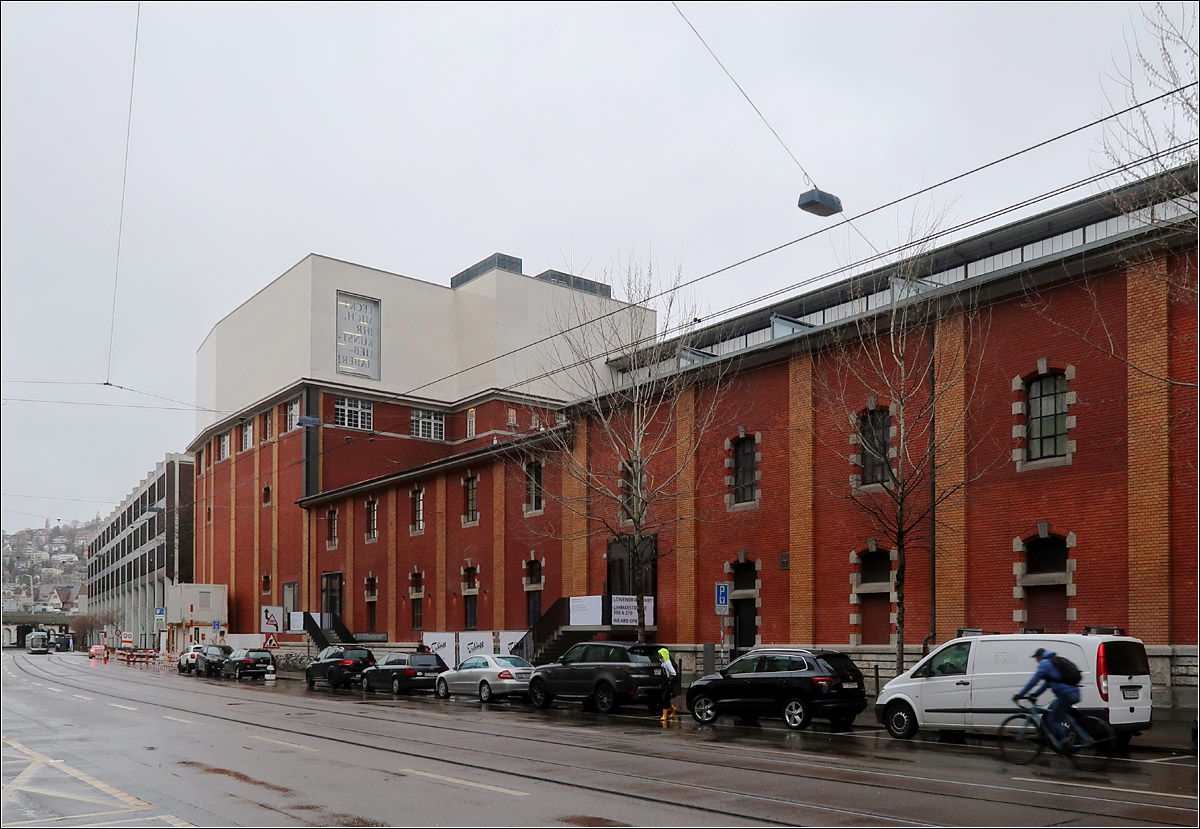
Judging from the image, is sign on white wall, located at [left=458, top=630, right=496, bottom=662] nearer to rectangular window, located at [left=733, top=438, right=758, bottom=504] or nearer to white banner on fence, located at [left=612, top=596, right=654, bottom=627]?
white banner on fence, located at [left=612, top=596, right=654, bottom=627]

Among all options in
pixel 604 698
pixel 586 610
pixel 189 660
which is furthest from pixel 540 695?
pixel 189 660

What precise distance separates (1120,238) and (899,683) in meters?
10.1

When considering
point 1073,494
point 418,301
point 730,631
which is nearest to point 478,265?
point 418,301

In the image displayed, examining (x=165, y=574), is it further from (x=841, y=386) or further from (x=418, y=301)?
(x=841, y=386)

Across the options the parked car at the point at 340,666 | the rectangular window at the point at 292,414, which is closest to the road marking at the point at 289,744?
the parked car at the point at 340,666

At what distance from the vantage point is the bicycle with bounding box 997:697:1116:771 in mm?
15008

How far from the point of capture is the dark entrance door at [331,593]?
54.4 metres

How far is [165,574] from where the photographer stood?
91188 millimetres

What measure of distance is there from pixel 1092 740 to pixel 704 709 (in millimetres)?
8339

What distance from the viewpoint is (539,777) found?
13227mm

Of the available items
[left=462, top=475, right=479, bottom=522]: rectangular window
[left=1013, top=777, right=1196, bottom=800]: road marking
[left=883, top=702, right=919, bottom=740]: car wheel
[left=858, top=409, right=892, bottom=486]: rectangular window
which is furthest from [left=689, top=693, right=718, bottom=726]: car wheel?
[left=462, top=475, right=479, bottom=522]: rectangular window

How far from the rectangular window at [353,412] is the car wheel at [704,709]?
41879 millimetres

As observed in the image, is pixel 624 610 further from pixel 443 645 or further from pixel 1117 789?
pixel 1117 789

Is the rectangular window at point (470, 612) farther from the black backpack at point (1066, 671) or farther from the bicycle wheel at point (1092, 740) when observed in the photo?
the black backpack at point (1066, 671)
